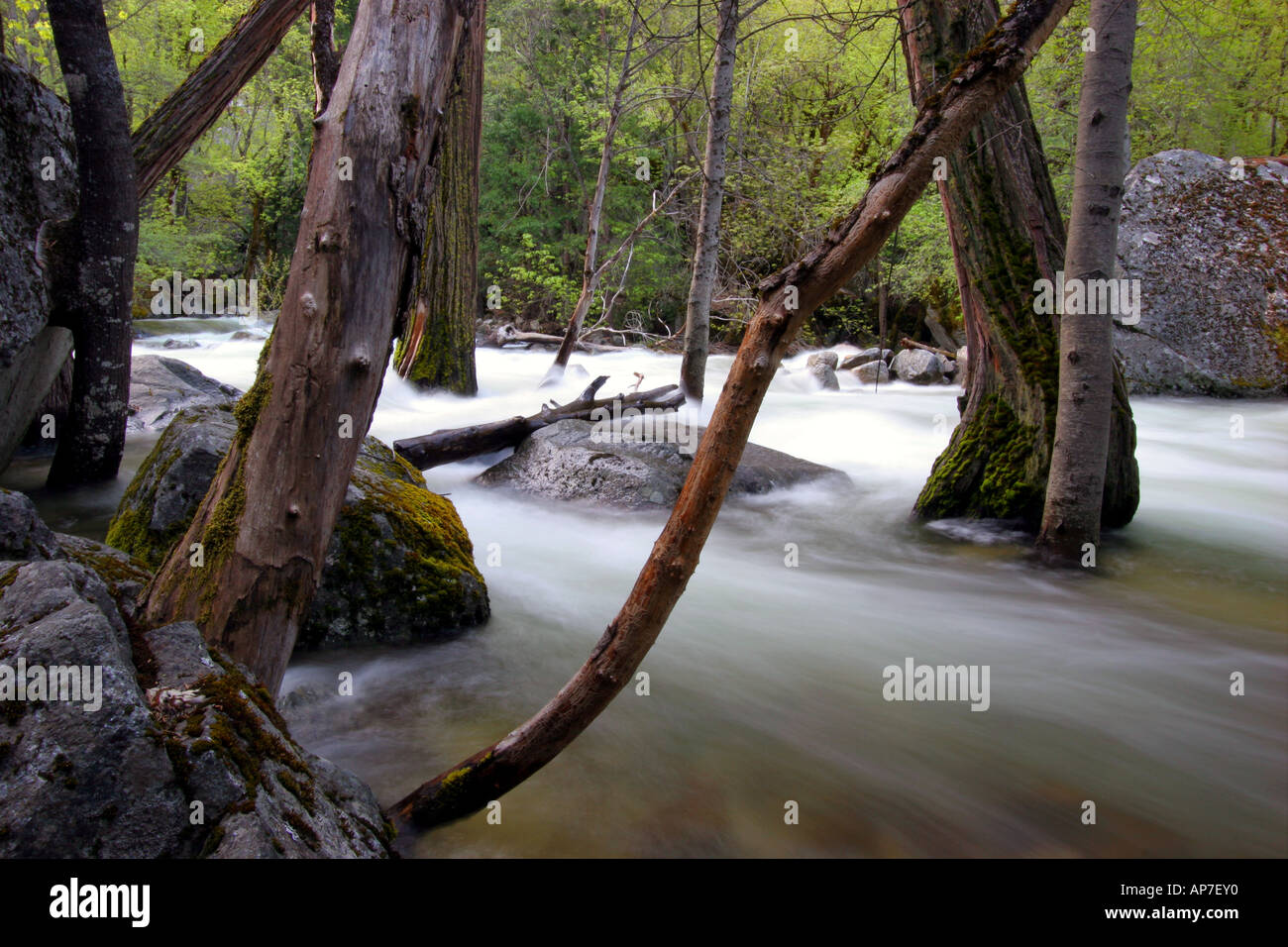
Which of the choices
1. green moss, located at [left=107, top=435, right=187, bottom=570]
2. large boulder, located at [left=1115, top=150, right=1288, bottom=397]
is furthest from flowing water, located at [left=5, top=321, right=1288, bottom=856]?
large boulder, located at [left=1115, top=150, right=1288, bottom=397]

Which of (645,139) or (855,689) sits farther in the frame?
(645,139)

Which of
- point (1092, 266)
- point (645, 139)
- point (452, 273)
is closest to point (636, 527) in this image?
point (1092, 266)

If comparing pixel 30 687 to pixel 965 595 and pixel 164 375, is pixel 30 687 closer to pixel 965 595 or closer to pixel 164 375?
pixel 965 595

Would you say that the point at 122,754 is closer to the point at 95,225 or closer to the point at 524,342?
the point at 95,225

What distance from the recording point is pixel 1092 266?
4988 millimetres

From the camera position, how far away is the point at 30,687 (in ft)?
5.42

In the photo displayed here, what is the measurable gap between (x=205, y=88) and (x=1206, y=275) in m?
13.2

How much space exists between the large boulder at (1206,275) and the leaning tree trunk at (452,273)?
9.72m

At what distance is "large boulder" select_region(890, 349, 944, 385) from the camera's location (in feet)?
52.1

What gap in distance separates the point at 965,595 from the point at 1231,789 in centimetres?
209

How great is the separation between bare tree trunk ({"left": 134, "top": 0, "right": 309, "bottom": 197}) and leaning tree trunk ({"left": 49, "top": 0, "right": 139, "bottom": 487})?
360mm

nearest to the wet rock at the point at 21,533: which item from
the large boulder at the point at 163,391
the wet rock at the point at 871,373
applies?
the large boulder at the point at 163,391

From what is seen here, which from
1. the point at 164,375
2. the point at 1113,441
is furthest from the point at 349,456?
the point at 164,375

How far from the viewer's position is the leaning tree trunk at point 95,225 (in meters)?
5.43
